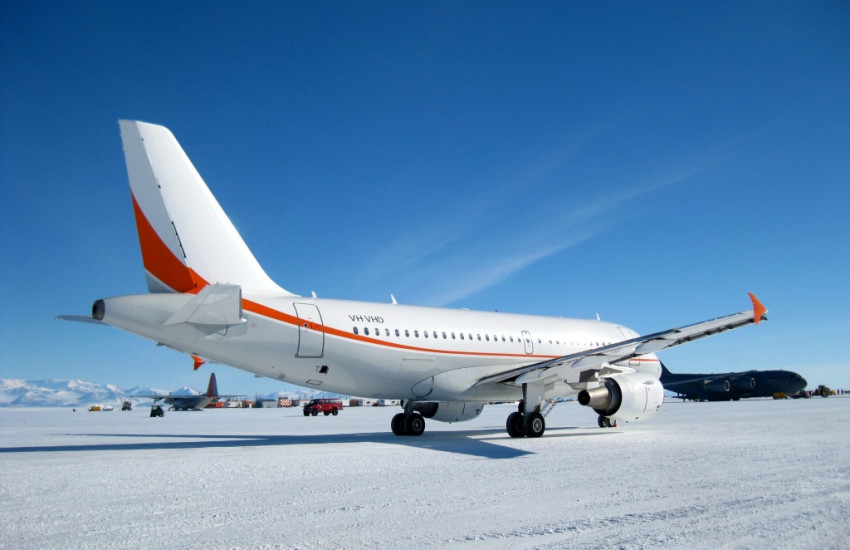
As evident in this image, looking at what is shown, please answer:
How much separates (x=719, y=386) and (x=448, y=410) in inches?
1980

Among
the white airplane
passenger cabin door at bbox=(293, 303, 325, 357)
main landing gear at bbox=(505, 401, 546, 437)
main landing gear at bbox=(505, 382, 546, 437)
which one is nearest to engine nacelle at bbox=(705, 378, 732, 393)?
the white airplane

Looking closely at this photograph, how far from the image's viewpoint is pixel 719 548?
4383 millimetres

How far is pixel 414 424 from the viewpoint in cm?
1739

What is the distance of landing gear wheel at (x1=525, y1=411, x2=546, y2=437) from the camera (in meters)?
15.6

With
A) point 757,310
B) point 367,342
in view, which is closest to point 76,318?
point 367,342

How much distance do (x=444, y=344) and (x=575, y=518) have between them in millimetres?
11024

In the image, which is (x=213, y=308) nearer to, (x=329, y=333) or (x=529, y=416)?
(x=329, y=333)

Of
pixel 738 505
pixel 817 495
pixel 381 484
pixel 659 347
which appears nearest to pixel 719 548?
pixel 738 505

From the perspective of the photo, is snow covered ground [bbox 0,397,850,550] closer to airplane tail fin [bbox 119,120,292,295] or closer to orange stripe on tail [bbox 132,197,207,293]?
orange stripe on tail [bbox 132,197,207,293]

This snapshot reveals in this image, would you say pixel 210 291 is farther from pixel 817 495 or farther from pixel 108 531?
pixel 817 495

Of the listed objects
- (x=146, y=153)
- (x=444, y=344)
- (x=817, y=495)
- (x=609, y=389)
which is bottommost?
(x=817, y=495)

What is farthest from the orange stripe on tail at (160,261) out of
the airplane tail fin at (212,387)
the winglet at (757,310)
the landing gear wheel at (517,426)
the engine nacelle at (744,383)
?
the engine nacelle at (744,383)

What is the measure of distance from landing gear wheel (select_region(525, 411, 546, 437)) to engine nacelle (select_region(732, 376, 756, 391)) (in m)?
51.2

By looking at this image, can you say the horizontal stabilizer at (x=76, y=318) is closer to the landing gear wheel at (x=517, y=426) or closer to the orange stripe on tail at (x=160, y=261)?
the orange stripe on tail at (x=160, y=261)
